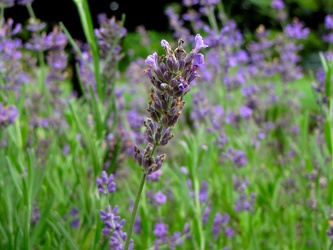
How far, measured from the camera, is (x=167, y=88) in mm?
917

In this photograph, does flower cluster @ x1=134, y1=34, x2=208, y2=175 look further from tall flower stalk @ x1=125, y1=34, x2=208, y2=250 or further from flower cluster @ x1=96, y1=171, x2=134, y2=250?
flower cluster @ x1=96, y1=171, x2=134, y2=250

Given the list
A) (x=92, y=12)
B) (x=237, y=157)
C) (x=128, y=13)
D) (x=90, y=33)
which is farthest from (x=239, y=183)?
(x=128, y=13)

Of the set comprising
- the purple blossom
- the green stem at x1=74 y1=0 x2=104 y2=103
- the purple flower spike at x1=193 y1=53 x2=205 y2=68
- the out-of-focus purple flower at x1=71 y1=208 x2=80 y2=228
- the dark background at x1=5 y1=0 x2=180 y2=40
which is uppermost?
the dark background at x1=5 y1=0 x2=180 y2=40

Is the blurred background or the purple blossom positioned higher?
the blurred background

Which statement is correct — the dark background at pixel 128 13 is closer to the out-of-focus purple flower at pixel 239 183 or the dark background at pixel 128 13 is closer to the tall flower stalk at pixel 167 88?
the out-of-focus purple flower at pixel 239 183

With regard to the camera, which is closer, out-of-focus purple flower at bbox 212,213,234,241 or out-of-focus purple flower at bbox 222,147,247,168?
out-of-focus purple flower at bbox 212,213,234,241

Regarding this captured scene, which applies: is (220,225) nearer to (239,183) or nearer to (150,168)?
(239,183)

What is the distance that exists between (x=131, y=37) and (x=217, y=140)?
1029cm

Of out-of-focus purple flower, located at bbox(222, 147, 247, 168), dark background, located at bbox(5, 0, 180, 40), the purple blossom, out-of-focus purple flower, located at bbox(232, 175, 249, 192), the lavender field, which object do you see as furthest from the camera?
dark background, located at bbox(5, 0, 180, 40)

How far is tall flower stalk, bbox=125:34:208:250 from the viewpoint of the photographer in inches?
36.0

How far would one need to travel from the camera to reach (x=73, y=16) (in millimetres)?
8391

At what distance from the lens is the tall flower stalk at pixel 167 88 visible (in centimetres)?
91

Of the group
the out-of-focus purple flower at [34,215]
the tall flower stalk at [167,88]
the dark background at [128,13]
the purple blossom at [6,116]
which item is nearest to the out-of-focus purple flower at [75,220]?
the out-of-focus purple flower at [34,215]

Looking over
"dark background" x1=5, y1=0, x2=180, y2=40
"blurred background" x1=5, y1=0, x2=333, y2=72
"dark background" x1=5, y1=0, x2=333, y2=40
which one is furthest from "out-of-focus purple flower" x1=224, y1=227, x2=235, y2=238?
"dark background" x1=5, y1=0, x2=333, y2=40
